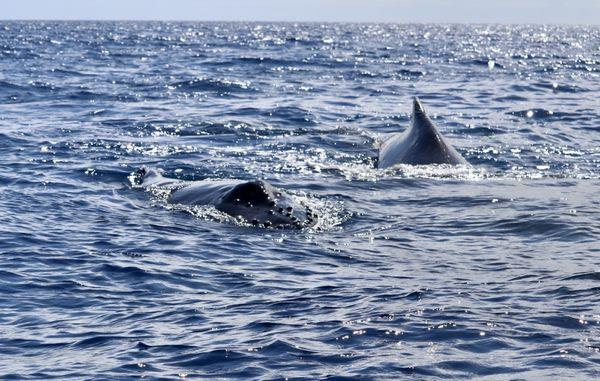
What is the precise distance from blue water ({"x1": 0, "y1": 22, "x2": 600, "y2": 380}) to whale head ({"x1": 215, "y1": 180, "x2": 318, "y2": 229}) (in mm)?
280

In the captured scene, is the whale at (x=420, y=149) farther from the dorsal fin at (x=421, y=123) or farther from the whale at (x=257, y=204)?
the whale at (x=257, y=204)

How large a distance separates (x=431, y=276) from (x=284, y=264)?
70.4 inches

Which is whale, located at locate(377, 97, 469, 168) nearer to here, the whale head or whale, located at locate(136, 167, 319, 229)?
whale, located at locate(136, 167, 319, 229)

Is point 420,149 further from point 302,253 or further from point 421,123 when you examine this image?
point 302,253

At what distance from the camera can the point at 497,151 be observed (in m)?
23.4

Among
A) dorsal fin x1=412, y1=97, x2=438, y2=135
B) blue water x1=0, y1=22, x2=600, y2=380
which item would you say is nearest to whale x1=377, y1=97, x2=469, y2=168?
dorsal fin x1=412, y1=97, x2=438, y2=135

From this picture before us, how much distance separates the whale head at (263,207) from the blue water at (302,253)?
0.92 feet

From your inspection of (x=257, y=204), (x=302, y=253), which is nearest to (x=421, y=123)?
(x=257, y=204)

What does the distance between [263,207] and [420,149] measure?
5.68 metres

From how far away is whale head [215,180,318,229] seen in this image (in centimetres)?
1501

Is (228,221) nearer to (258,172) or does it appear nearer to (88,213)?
(88,213)

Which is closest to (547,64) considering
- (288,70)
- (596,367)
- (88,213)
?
(288,70)

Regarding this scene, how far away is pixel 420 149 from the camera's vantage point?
2006 cm

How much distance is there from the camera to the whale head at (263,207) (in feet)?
49.2
